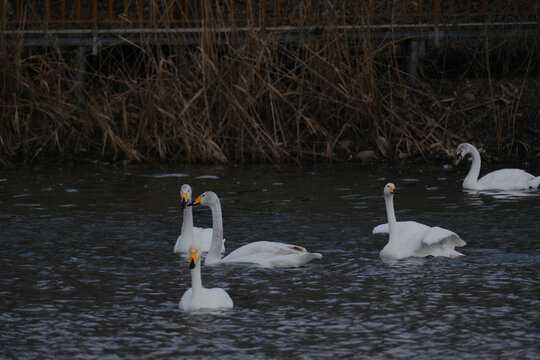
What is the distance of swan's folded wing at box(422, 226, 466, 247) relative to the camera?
9586 mm

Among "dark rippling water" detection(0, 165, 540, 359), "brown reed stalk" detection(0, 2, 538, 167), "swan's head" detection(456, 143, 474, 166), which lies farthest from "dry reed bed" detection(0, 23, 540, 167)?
"dark rippling water" detection(0, 165, 540, 359)

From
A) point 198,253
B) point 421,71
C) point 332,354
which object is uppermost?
point 421,71

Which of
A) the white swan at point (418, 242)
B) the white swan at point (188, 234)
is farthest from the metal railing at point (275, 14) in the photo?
the white swan at point (418, 242)

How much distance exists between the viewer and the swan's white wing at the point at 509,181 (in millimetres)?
14523

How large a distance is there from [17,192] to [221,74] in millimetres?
4200

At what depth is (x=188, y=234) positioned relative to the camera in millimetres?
10461

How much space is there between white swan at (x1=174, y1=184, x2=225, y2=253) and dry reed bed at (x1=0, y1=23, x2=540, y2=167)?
20.9 feet

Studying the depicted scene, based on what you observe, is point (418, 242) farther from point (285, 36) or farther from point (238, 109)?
point (285, 36)

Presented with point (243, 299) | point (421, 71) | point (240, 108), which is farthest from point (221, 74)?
point (243, 299)

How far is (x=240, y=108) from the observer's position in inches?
677

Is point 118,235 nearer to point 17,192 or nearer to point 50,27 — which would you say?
point 17,192

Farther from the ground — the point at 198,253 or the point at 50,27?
the point at 50,27

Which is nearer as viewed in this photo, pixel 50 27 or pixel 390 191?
pixel 390 191

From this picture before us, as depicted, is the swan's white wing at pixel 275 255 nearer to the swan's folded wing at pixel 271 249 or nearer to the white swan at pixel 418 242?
the swan's folded wing at pixel 271 249
